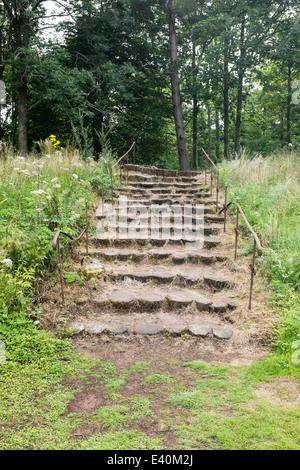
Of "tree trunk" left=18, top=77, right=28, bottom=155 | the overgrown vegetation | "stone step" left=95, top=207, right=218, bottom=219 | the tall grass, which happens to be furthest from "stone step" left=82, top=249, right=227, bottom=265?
"tree trunk" left=18, top=77, right=28, bottom=155

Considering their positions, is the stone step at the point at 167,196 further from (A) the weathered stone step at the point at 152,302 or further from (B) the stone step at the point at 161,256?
(A) the weathered stone step at the point at 152,302

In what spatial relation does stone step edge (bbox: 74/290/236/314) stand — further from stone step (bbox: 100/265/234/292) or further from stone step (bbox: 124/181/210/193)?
stone step (bbox: 124/181/210/193)

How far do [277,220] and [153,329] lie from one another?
8.82 feet

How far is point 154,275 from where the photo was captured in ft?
15.3

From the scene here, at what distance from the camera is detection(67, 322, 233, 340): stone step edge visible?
11.8 feet

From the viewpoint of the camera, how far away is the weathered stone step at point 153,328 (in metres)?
3.60

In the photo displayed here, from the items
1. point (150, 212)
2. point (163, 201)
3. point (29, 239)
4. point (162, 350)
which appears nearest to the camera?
point (162, 350)

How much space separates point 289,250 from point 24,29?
10375mm

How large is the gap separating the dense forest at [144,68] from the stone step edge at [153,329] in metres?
6.80

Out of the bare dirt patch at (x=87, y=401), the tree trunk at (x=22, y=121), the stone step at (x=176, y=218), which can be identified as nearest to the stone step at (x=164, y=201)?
the stone step at (x=176, y=218)

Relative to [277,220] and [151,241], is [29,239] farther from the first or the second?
[277,220]

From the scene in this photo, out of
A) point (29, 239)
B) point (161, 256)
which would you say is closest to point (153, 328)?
point (161, 256)

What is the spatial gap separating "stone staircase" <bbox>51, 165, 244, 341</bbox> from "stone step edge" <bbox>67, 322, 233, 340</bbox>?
0.03ft

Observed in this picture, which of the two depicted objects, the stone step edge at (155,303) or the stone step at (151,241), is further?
the stone step at (151,241)
